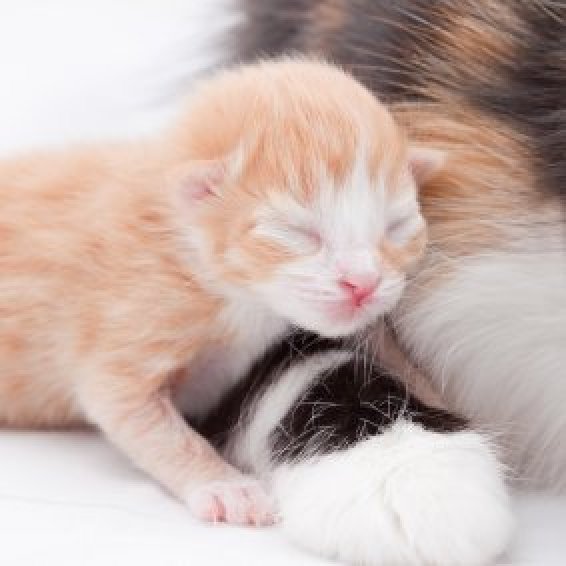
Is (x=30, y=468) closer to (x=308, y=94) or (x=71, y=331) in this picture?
(x=71, y=331)

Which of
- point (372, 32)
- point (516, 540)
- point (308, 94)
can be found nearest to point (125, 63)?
point (372, 32)

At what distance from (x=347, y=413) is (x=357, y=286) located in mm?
132

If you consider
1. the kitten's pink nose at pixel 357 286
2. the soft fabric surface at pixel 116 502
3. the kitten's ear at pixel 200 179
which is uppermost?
the kitten's ear at pixel 200 179

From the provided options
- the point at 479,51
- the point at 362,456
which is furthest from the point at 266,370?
the point at 479,51

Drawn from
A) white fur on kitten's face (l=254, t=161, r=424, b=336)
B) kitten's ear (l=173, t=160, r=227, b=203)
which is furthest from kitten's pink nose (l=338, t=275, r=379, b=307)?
kitten's ear (l=173, t=160, r=227, b=203)

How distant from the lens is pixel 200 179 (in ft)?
3.44

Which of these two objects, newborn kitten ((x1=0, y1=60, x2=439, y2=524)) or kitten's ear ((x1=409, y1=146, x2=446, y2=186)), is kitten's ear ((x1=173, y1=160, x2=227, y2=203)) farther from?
kitten's ear ((x1=409, y1=146, x2=446, y2=186))

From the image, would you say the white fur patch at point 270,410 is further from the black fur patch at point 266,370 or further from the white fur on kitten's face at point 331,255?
the white fur on kitten's face at point 331,255

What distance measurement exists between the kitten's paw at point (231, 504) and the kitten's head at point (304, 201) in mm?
131

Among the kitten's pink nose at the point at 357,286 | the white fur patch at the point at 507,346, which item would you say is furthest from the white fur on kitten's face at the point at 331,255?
the white fur patch at the point at 507,346

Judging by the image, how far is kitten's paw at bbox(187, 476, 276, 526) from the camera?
107 centimetres

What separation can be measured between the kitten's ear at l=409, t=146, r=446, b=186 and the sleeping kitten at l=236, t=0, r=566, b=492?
0.06ft

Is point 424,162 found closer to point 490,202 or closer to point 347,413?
point 490,202

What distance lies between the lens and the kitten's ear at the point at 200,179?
41.1 inches
